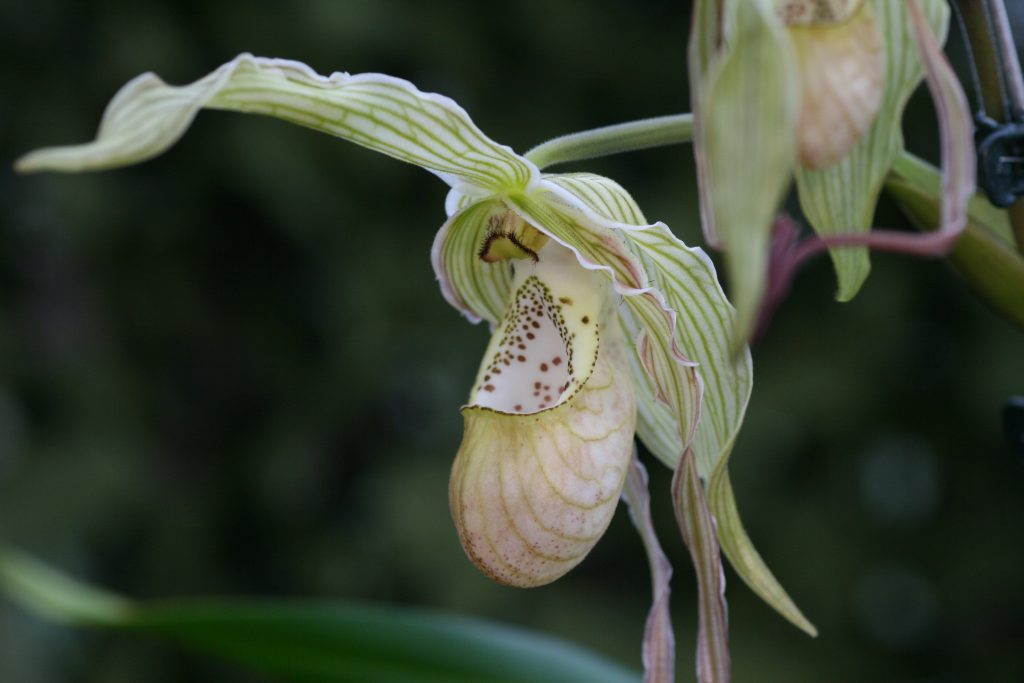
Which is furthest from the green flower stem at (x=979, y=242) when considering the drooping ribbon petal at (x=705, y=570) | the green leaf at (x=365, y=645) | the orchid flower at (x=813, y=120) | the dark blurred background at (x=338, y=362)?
the dark blurred background at (x=338, y=362)

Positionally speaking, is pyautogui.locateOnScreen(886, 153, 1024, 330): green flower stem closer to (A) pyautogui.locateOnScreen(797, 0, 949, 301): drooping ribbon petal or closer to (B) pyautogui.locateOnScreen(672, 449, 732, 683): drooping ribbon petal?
(A) pyautogui.locateOnScreen(797, 0, 949, 301): drooping ribbon petal

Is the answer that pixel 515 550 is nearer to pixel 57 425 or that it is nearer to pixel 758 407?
pixel 758 407

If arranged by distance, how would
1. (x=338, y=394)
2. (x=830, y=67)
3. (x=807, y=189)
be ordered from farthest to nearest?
1. (x=338, y=394)
2. (x=807, y=189)
3. (x=830, y=67)

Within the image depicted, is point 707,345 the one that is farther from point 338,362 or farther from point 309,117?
point 338,362

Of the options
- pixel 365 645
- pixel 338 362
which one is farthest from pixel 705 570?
pixel 338 362

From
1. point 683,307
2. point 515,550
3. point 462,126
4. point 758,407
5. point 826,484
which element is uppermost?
point 462,126

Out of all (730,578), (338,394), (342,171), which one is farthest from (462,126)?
(730,578)
